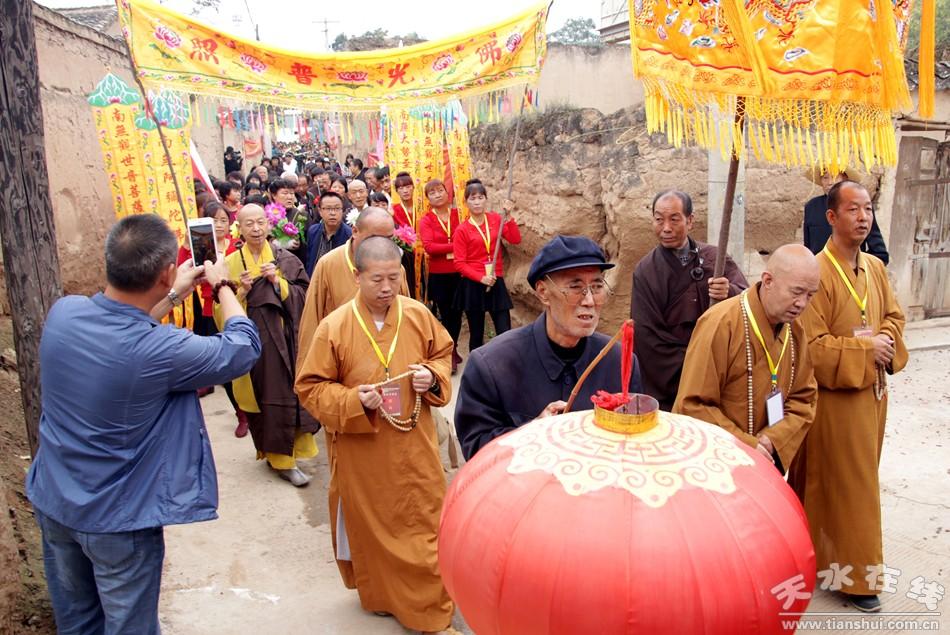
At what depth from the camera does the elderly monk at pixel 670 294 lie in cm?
450

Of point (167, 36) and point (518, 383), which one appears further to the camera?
point (167, 36)

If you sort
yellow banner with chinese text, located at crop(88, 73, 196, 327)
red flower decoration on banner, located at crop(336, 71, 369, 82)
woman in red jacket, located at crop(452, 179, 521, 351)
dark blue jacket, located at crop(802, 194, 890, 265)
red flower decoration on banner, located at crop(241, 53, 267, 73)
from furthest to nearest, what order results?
woman in red jacket, located at crop(452, 179, 521, 351) → yellow banner with chinese text, located at crop(88, 73, 196, 327) → dark blue jacket, located at crop(802, 194, 890, 265) → red flower decoration on banner, located at crop(336, 71, 369, 82) → red flower decoration on banner, located at crop(241, 53, 267, 73)

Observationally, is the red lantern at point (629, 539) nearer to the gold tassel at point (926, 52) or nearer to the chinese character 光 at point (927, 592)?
the gold tassel at point (926, 52)

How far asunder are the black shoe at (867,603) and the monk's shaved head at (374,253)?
2.87 m

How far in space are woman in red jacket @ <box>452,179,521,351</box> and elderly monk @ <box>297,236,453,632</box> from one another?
3.74 meters

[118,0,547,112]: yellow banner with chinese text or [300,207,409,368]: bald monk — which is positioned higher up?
[118,0,547,112]: yellow banner with chinese text

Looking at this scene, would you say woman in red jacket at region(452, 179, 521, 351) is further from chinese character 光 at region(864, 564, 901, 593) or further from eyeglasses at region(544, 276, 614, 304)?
eyeglasses at region(544, 276, 614, 304)

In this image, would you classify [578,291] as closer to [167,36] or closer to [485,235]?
[167,36]

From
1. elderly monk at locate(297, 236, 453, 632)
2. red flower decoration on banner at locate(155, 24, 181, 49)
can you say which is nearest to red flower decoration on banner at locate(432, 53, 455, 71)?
red flower decoration on banner at locate(155, 24, 181, 49)

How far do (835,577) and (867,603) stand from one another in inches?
7.3

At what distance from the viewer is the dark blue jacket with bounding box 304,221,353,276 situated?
665cm

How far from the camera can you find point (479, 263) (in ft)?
24.5

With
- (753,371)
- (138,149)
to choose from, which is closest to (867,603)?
(753,371)

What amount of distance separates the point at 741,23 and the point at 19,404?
559 cm
